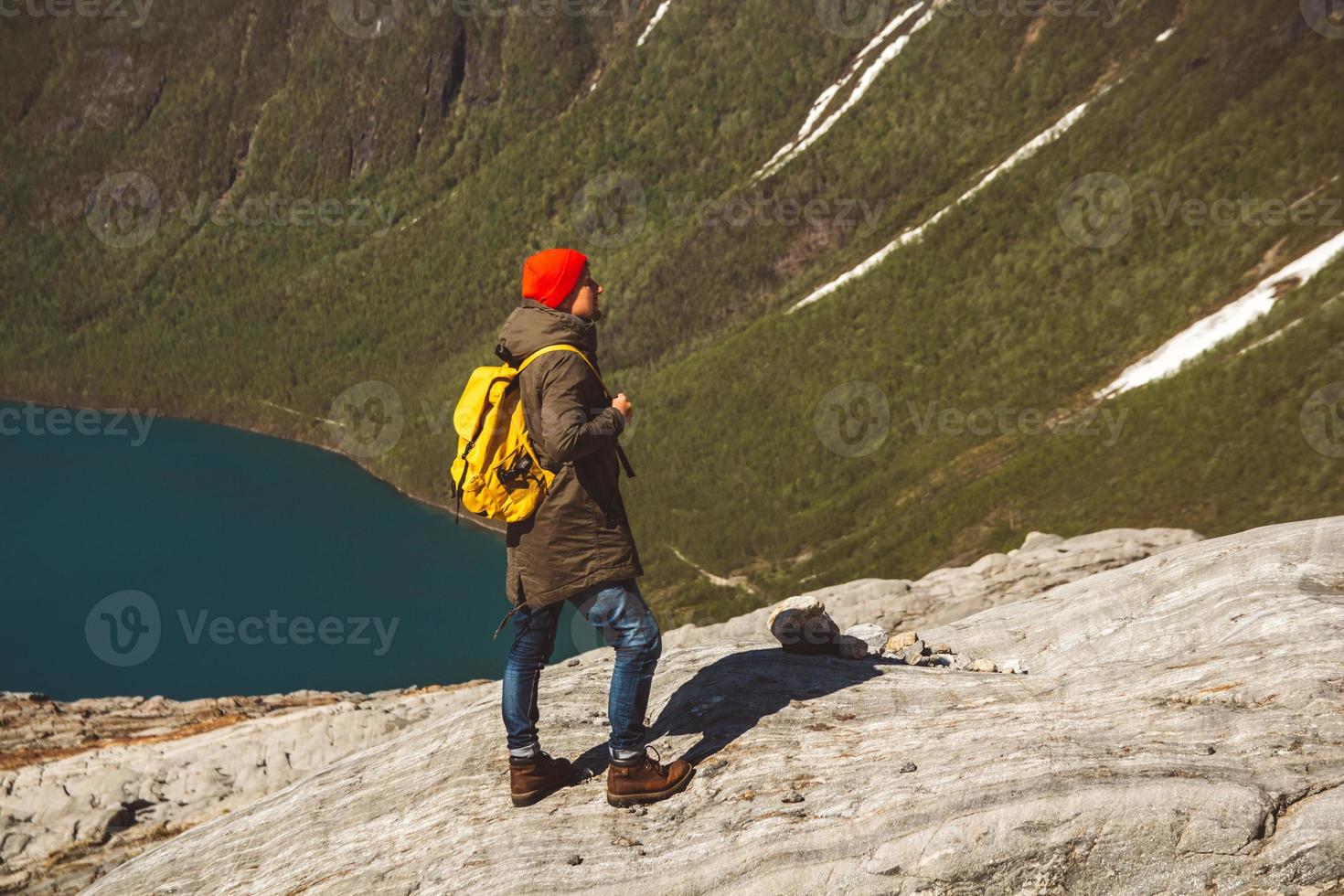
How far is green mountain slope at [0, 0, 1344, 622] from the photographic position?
2386 inches

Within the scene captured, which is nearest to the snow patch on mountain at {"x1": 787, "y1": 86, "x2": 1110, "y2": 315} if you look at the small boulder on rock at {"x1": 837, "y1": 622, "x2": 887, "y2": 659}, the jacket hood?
the small boulder on rock at {"x1": 837, "y1": 622, "x2": 887, "y2": 659}

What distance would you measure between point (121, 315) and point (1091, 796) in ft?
667

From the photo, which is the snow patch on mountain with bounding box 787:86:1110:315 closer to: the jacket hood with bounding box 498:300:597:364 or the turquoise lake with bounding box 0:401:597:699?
the turquoise lake with bounding box 0:401:597:699

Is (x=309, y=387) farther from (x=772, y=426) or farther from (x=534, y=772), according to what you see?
(x=534, y=772)

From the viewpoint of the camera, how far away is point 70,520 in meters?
125

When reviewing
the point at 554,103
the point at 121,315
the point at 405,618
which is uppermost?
the point at 554,103

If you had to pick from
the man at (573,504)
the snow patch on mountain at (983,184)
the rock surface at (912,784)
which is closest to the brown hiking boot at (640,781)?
the rock surface at (912,784)

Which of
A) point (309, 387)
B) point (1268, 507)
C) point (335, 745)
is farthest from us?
point (309, 387)

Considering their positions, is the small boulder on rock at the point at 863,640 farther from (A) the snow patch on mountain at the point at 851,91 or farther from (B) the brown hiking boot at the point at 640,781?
(A) the snow patch on mountain at the point at 851,91

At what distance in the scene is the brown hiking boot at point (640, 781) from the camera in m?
12.1

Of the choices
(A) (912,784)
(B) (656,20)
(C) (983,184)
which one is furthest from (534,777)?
(B) (656,20)

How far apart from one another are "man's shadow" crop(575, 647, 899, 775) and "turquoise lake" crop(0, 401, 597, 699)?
225ft

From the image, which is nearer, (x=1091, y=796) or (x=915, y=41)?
(x=1091, y=796)

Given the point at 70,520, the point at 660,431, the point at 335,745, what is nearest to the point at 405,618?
the point at 660,431
